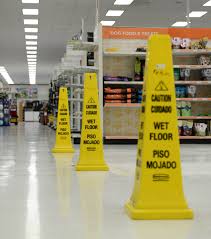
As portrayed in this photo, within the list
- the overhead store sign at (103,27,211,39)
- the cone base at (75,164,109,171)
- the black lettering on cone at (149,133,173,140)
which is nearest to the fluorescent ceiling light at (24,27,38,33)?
the overhead store sign at (103,27,211,39)

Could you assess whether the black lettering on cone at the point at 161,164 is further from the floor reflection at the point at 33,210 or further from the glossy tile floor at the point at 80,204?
the floor reflection at the point at 33,210

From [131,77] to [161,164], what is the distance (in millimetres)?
7917

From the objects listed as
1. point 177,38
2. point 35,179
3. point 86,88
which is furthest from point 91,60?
point 35,179

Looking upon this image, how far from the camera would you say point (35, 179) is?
491 cm

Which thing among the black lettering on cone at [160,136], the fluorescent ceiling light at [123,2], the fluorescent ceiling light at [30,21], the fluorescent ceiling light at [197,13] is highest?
the fluorescent ceiling light at [123,2]

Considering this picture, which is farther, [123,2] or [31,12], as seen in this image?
[31,12]

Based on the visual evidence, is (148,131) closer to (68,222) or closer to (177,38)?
(68,222)

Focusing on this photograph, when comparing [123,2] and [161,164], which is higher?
[123,2]

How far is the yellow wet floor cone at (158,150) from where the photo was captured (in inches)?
121

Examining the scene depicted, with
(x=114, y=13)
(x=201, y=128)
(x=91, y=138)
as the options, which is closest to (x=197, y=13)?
(x=114, y=13)

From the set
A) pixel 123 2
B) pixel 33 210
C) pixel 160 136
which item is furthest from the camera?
pixel 123 2

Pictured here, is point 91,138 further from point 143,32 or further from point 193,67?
point 143,32

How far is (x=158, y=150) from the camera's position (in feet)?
10.3

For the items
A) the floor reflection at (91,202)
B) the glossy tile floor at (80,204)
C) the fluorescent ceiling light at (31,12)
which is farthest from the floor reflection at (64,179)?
the fluorescent ceiling light at (31,12)
